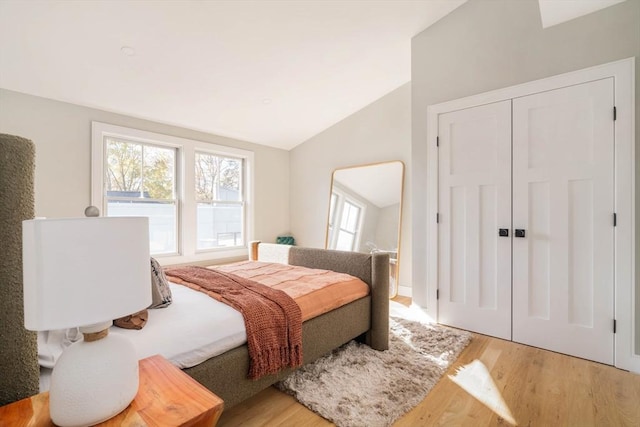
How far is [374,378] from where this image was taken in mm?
1876

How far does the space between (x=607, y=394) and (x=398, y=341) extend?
127 cm

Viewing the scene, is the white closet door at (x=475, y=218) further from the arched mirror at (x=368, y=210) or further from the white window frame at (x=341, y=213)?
the white window frame at (x=341, y=213)

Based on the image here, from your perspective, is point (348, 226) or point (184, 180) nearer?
point (184, 180)

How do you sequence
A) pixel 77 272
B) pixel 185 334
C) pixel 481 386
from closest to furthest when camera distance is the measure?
pixel 77 272 → pixel 185 334 → pixel 481 386

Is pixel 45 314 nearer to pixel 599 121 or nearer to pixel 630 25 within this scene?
pixel 599 121

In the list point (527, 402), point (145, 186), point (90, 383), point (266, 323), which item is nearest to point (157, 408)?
point (90, 383)

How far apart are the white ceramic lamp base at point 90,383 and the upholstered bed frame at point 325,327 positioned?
55 cm

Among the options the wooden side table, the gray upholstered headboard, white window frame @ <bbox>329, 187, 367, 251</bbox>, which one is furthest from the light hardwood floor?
white window frame @ <bbox>329, 187, 367, 251</bbox>

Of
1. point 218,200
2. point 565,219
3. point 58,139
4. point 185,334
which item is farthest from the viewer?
A: point 218,200

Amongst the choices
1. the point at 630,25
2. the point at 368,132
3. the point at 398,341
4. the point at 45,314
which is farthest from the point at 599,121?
the point at 45,314

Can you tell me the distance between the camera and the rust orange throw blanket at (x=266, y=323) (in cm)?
151

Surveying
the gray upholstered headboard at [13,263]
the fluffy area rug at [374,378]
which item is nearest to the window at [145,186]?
the fluffy area rug at [374,378]

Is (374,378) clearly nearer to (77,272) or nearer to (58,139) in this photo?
(77,272)

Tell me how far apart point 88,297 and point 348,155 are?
3.99 meters
